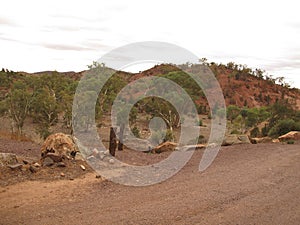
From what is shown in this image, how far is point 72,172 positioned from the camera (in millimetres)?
9180

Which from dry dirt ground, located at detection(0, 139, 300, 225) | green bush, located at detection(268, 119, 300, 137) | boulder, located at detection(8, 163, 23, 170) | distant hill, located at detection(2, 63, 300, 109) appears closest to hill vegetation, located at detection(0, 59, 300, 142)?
green bush, located at detection(268, 119, 300, 137)

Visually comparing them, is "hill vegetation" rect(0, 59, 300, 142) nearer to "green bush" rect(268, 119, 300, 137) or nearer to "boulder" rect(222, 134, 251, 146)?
"green bush" rect(268, 119, 300, 137)

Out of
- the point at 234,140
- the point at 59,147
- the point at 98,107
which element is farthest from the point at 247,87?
the point at 59,147

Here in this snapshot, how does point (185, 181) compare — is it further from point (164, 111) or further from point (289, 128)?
point (164, 111)

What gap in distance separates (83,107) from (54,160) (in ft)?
45.6

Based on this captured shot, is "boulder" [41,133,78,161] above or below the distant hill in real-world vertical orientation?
below

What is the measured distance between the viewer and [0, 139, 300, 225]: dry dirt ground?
609 centimetres

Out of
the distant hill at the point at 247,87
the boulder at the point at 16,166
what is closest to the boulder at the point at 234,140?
the boulder at the point at 16,166

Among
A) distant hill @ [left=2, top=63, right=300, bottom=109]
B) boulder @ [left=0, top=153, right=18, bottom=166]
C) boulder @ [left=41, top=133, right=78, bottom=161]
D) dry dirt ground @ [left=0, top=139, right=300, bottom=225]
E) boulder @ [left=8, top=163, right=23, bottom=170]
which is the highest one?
distant hill @ [left=2, top=63, right=300, bottom=109]

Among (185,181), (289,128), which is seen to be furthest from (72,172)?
(289,128)

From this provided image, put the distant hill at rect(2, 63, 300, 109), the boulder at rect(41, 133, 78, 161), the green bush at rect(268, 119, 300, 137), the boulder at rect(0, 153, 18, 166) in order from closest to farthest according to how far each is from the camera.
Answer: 1. the boulder at rect(0, 153, 18, 166)
2. the boulder at rect(41, 133, 78, 161)
3. the green bush at rect(268, 119, 300, 137)
4. the distant hill at rect(2, 63, 300, 109)

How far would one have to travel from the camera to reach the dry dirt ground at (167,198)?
6090 mm

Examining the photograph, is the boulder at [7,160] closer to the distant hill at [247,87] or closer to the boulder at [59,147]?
the boulder at [59,147]

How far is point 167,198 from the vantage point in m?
7.18
